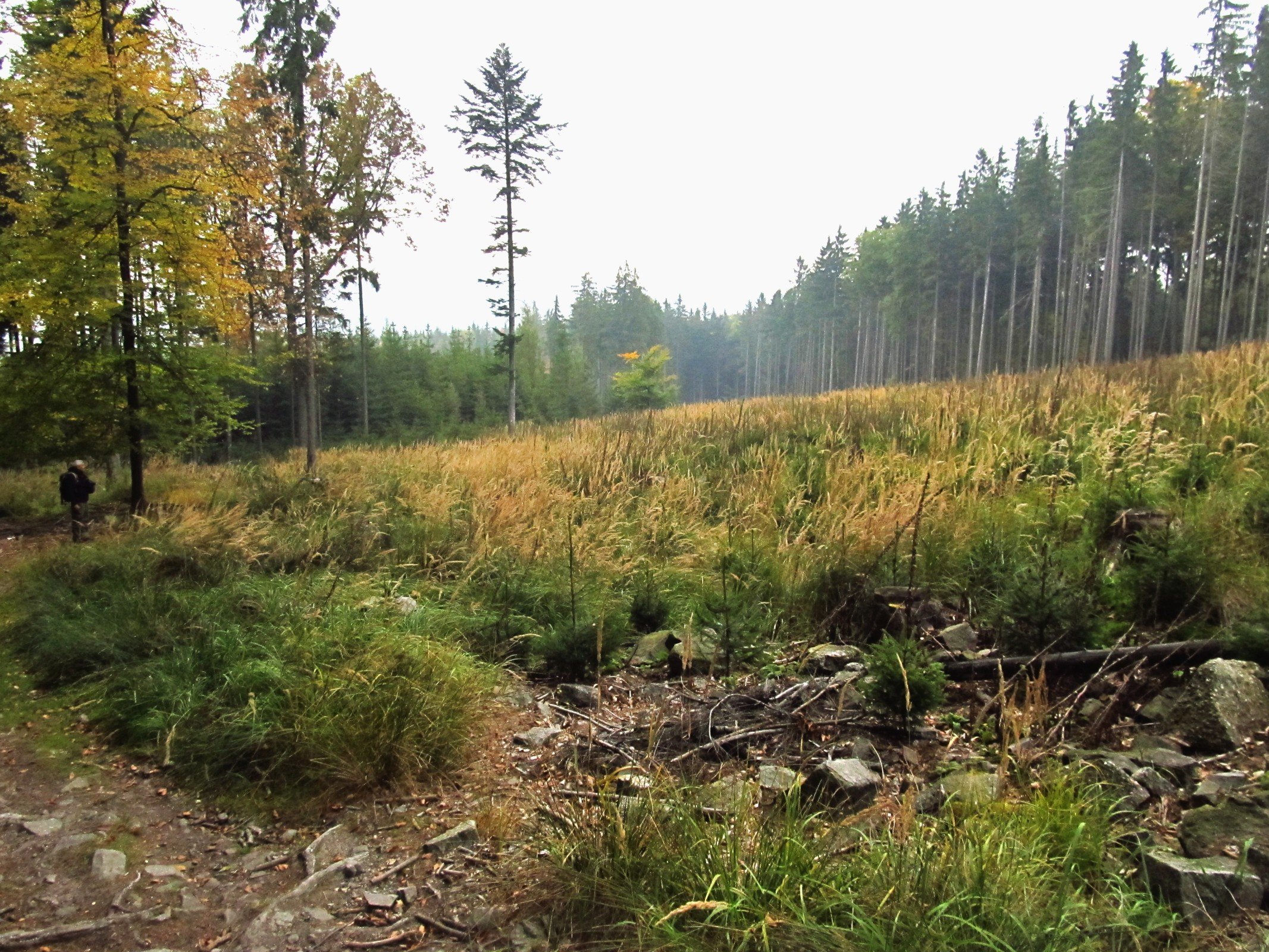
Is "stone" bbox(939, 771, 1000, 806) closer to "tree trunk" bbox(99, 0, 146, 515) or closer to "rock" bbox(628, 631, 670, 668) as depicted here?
"rock" bbox(628, 631, 670, 668)

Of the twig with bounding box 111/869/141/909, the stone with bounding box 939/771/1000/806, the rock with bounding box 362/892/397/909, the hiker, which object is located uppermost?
the hiker

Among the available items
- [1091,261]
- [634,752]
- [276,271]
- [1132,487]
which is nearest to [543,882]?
[634,752]

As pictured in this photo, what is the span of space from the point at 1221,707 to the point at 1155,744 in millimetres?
301

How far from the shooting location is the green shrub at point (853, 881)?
1.84 m

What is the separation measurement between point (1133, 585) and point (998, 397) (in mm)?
Answer: 5586

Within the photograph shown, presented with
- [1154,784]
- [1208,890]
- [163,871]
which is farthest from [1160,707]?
[163,871]

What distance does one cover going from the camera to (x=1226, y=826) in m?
2.23

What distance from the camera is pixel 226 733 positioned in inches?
142

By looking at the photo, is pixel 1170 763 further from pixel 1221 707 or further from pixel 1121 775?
pixel 1221 707

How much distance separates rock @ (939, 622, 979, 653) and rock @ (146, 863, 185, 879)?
13.0 ft

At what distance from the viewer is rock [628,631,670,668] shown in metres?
4.90

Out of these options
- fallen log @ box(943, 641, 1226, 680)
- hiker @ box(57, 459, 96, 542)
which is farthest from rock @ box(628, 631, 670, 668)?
hiker @ box(57, 459, 96, 542)

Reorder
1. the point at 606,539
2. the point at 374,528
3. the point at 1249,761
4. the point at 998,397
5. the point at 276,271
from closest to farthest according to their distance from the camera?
the point at 1249,761
the point at 606,539
the point at 374,528
the point at 998,397
the point at 276,271

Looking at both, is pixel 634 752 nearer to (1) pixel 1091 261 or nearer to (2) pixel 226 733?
(2) pixel 226 733
